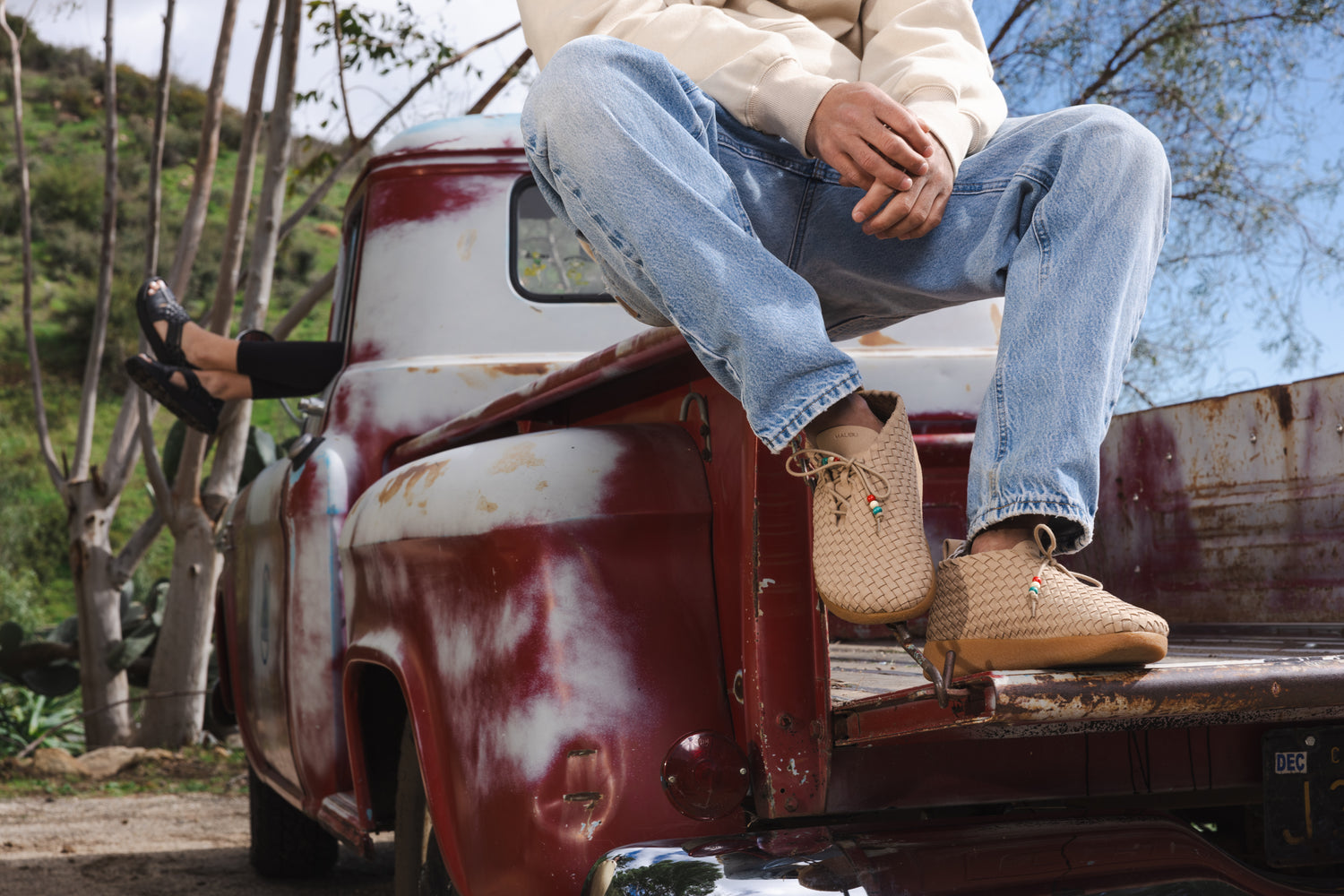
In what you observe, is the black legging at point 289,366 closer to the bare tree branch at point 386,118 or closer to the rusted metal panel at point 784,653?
the rusted metal panel at point 784,653

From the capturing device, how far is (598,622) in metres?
1.55

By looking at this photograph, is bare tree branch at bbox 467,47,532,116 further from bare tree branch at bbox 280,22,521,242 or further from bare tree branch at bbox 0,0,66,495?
bare tree branch at bbox 0,0,66,495

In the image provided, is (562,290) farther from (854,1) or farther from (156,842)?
(156,842)

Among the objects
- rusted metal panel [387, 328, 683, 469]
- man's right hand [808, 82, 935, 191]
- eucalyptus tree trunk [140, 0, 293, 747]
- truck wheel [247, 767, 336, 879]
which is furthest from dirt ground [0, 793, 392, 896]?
man's right hand [808, 82, 935, 191]

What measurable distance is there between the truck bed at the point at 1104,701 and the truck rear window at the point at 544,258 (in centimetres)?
181

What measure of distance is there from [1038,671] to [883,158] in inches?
25.6

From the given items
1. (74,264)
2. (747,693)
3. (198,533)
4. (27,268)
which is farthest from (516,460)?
(74,264)

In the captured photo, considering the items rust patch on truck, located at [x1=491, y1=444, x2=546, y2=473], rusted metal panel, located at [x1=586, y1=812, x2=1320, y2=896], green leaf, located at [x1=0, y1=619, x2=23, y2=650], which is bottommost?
green leaf, located at [x1=0, y1=619, x2=23, y2=650]

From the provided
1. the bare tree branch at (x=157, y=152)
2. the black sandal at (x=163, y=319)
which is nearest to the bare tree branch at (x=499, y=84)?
the bare tree branch at (x=157, y=152)

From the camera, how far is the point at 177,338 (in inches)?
141

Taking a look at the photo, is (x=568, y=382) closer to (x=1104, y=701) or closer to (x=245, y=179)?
(x=1104, y=701)

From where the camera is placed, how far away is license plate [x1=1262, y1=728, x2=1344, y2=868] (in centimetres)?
155

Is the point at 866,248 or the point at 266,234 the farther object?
the point at 266,234

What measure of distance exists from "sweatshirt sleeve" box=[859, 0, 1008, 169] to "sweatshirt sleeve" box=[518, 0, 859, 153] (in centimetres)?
7
